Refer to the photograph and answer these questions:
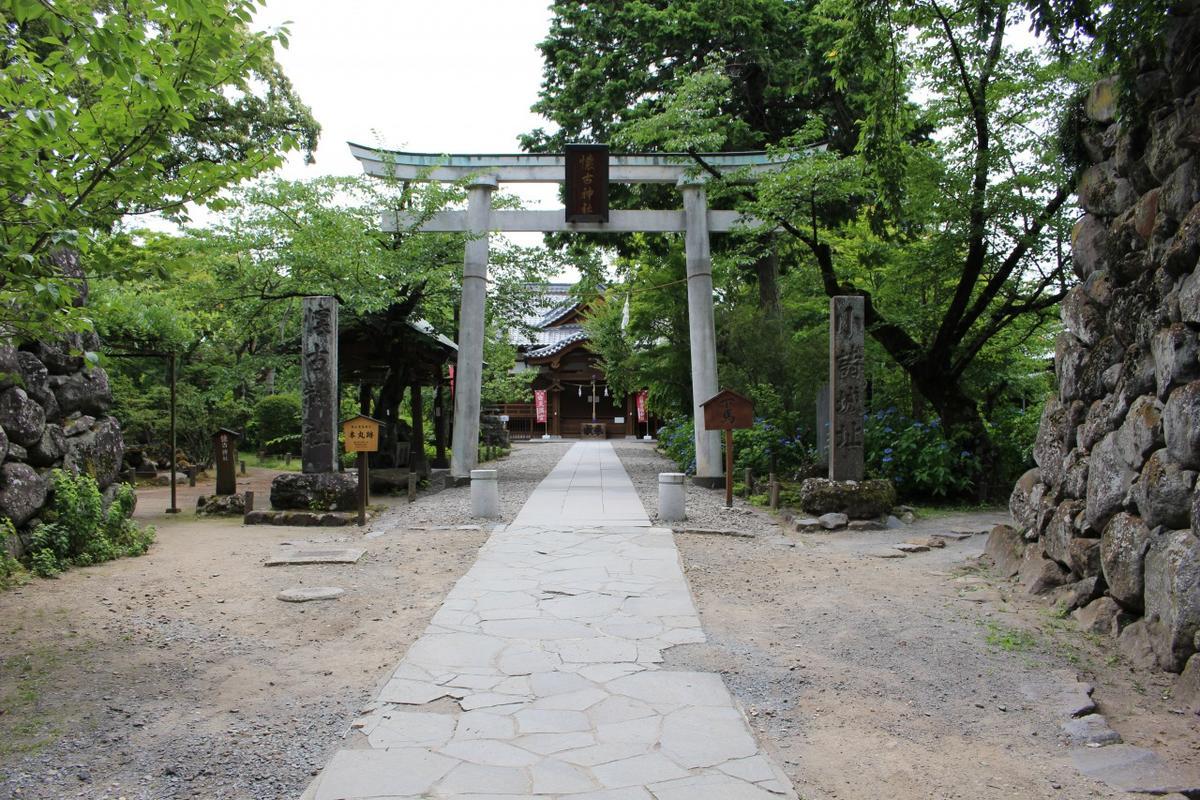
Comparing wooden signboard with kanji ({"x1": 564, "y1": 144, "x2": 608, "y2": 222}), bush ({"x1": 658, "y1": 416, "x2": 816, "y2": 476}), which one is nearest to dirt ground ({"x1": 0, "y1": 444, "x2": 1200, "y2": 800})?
bush ({"x1": 658, "y1": 416, "x2": 816, "y2": 476})

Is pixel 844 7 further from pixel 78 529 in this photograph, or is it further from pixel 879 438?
pixel 78 529

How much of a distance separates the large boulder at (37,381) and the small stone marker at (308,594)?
121 inches

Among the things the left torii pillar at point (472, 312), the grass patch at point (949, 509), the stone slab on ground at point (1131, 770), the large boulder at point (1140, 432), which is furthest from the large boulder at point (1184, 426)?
the left torii pillar at point (472, 312)

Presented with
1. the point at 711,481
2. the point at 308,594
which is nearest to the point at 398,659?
the point at 308,594

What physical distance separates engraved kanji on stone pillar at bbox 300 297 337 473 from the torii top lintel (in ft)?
13.4

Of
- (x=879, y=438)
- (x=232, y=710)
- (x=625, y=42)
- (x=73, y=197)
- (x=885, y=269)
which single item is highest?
(x=625, y=42)

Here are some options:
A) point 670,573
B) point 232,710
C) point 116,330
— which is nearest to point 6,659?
point 232,710

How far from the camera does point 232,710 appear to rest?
3994 mm

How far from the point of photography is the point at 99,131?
421 centimetres

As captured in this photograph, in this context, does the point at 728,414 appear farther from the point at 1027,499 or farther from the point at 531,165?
the point at 531,165

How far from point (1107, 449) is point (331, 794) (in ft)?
17.0

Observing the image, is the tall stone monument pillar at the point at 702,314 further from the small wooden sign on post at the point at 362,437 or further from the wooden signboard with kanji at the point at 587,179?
the small wooden sign on post at the point at 362,437

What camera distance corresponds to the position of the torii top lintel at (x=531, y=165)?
14016 mm

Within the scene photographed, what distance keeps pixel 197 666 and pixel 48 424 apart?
4060mm
